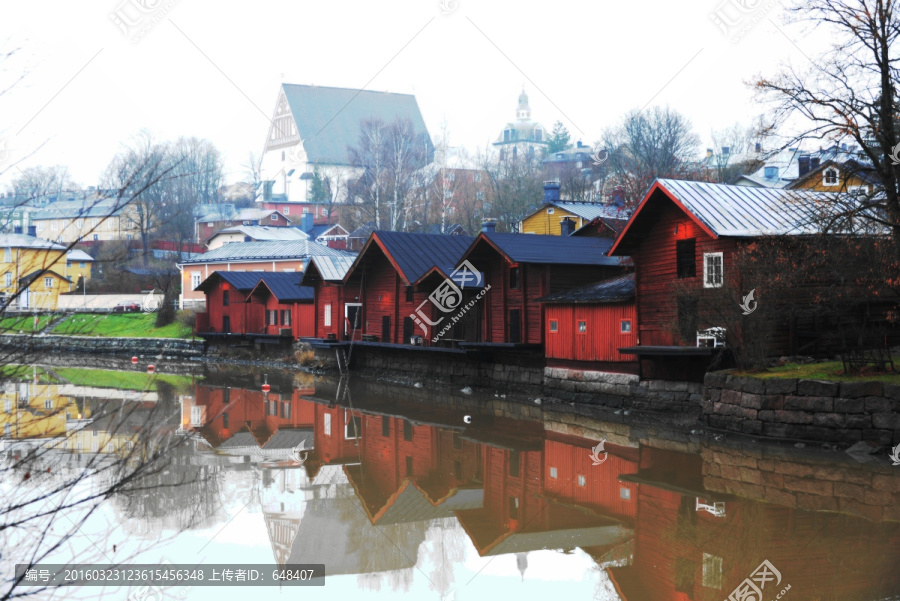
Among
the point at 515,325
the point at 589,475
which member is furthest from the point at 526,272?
the point at 589,475

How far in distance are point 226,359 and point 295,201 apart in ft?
165

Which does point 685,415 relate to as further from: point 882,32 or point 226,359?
point 226,359

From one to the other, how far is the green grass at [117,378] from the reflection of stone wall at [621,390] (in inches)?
605

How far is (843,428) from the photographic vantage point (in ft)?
57.7

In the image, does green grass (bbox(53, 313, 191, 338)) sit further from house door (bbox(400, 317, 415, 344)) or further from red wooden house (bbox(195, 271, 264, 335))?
house door (bbox(400, 317, 415, 344))

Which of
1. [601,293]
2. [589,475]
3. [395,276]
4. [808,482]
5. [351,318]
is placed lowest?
[589,475]

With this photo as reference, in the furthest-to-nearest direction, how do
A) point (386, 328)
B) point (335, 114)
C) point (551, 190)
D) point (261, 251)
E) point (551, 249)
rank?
point (335, 114)
point (261, 251)
point (551, 190)
point (386, 328)
point (551, 249)

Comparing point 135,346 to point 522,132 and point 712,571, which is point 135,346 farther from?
point 522,132

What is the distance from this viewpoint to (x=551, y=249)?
3075 cm

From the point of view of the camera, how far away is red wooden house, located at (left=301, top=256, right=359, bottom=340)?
41.4m

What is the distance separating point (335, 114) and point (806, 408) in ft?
274

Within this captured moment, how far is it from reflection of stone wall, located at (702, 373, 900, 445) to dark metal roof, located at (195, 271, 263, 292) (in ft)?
114

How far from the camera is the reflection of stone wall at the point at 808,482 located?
13.6 m

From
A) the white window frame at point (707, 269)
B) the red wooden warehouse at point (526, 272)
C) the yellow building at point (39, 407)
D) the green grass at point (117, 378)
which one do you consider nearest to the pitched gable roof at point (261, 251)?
the green grass at point (117, 378)
